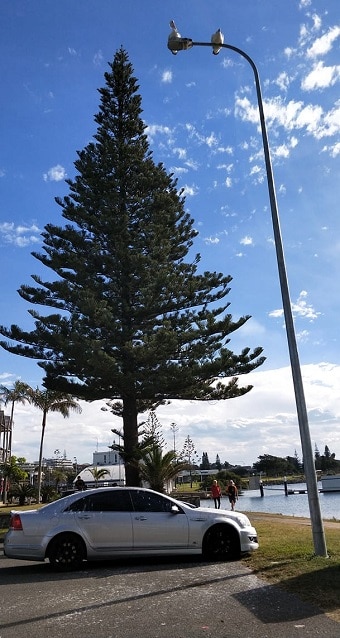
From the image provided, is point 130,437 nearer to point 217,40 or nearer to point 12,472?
point 217,40

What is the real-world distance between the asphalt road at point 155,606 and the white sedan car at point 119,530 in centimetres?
33

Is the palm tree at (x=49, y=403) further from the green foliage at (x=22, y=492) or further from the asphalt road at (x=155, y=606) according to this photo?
the asphalt road at (x=155, y=606)

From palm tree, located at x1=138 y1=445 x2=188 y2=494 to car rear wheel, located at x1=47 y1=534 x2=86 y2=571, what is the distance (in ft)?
37.0

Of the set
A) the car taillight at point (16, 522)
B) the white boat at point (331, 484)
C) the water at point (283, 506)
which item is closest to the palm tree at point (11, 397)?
the water at point (283, 506)

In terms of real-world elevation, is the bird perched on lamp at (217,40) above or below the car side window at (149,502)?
above

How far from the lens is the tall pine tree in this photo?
22031 mm

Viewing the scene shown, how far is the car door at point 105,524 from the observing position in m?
9.30

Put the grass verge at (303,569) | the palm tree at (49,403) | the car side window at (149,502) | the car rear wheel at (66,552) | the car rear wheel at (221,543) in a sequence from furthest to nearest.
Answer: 1. the palm tree at (49,403)
2. the car side window at (149,502)
3. the car rear wheel at (221,543)
4. the car rear wheel at (66,552)
5. the grass verge at (303,569)

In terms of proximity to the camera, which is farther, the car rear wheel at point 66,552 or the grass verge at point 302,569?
the car rear wheel at point 66,552

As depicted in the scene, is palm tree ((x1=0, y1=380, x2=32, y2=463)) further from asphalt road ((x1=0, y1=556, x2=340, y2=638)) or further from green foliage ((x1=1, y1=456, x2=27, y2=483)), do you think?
asphalt road ((x1=0, y1=556, x2=340, y2=638))

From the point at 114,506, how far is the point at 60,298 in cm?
1517

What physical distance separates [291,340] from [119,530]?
4.40 metres

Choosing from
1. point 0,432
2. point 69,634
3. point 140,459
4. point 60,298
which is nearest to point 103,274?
point 60,298

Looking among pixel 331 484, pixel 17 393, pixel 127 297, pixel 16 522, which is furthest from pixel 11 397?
pixel 331 484
